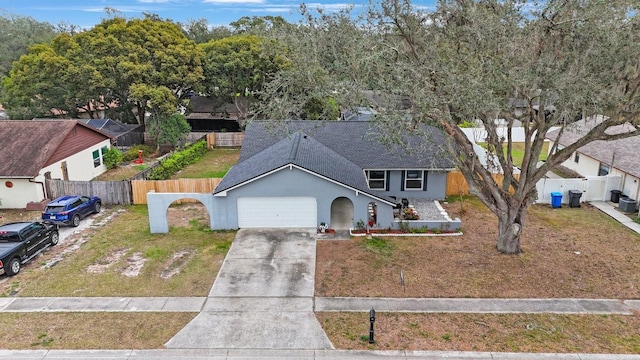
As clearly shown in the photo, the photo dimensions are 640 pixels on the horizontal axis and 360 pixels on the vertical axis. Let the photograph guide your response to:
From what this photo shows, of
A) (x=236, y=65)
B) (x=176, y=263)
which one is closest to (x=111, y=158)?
(x=236, y=65)

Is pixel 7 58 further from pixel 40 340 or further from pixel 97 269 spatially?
pixel 40 340

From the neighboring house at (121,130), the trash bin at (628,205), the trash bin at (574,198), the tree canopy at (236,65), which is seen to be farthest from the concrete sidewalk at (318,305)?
the tree canopy at (236,65)

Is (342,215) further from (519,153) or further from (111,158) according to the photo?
(519,153)

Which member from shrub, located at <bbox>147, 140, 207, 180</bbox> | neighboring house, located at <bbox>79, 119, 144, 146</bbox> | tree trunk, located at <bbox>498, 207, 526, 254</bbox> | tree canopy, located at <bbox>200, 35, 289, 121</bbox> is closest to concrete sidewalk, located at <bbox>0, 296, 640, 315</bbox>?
tree trunk, located at <bbox>498, 207, 526, 254</bbox>

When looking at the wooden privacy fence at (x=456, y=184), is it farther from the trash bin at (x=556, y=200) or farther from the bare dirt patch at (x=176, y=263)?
the bare dirt patch at (x=176, y=263)

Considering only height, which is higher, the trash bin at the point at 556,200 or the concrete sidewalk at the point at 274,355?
the trash bin at the point at 556,200

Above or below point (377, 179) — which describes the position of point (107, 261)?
below
